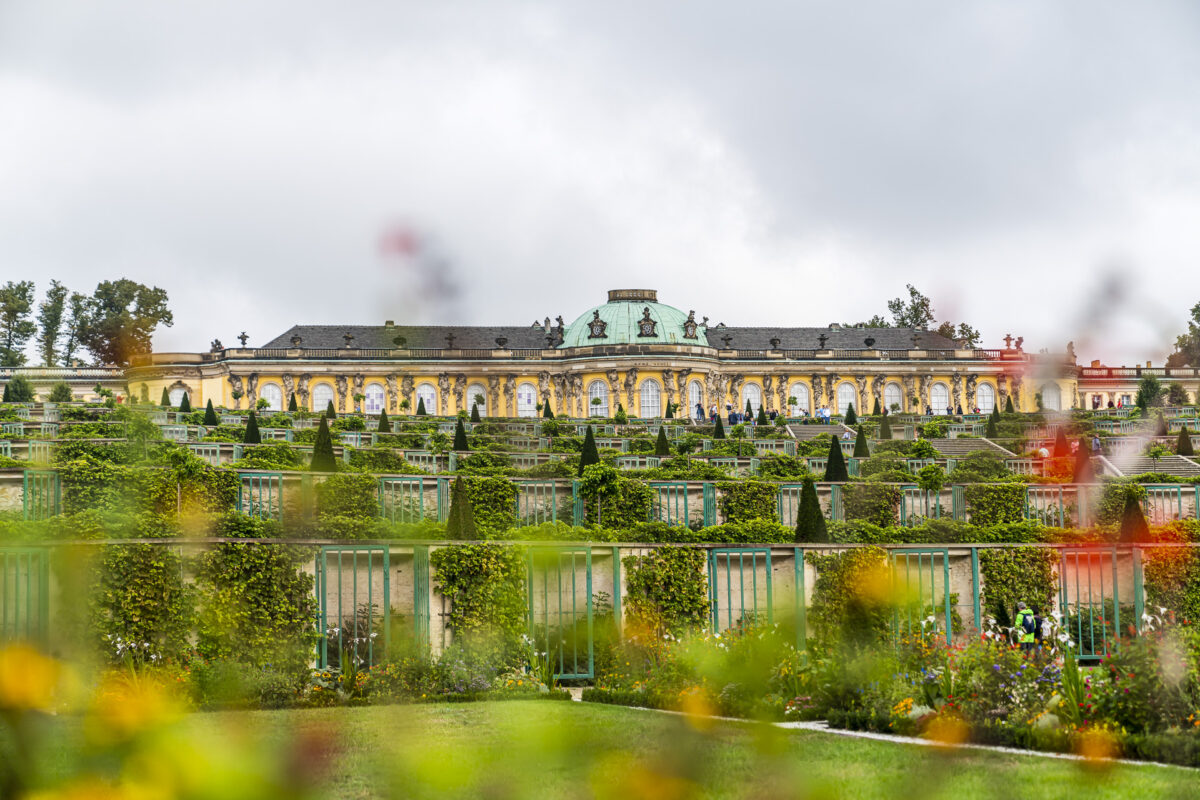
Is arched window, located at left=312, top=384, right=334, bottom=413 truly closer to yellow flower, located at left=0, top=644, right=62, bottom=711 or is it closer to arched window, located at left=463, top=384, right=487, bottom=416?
arched window, located at left=463, top=384, right=487, bottom=416

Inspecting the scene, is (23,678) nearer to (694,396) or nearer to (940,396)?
(694,396)

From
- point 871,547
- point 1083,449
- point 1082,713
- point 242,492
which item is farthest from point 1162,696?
point 1083,449

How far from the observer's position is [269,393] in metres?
82.2

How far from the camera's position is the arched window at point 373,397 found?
81812mm

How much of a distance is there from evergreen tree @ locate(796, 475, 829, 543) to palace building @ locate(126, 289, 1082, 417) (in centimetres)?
5938

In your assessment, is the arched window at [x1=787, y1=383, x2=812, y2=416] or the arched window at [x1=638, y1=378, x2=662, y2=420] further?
the arched window at [x1=787, y1=383, x2=812, y2=416]

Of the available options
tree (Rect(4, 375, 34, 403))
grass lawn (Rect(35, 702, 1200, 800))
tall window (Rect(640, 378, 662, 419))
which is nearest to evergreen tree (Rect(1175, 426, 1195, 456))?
grass lawn (Rect(35, 702, 1200, 800))

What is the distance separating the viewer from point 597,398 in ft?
264

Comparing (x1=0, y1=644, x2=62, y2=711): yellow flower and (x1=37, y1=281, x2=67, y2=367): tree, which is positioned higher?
(x1=37, y1=281, x2=67, y2=367): tree

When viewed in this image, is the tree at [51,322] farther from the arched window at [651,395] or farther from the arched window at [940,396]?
the arched window at [940,396]

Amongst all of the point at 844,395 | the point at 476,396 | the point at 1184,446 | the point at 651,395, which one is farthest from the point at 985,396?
the point at 1184,446

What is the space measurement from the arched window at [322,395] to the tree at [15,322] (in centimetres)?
1695

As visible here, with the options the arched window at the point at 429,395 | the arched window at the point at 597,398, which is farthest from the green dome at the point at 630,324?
the arched window at the point at 429,395

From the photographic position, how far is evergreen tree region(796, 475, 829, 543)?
19516 mm
